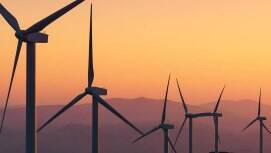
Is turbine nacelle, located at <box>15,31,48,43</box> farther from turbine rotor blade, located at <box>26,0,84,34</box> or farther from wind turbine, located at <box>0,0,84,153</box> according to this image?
turbine rotor blade, located at <box>26,0,84,34</box>

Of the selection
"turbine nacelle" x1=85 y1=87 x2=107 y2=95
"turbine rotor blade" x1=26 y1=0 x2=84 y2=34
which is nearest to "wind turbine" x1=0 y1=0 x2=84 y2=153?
"turbine rotor blade" x1=26 y1=0 x2=84 y2=34

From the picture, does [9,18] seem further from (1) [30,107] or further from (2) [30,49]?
(1) [30,107]

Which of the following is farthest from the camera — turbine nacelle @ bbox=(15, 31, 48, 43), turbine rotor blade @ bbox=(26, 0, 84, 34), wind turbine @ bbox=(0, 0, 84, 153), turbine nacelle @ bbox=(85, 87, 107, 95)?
turbine nacelle @ bbox=(85, 87, 107, 95)

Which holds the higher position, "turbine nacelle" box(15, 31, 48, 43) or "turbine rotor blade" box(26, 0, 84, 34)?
"turbine rotor blade" box(26, 0, 84, 34)

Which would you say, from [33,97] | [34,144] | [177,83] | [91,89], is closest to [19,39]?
[33,97]

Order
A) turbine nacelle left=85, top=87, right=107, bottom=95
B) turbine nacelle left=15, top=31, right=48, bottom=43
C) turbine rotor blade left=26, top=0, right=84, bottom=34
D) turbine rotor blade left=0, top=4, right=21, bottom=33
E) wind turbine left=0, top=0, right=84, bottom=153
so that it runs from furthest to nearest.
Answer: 1. turbine nacelle left=85, top=87, right=107, bottom=95
2. turbine rotor blade left=0, top=4, right=21, bottom=33
3. turbine rotor blade left=26, top=0, right=84, bottom=34
4. turbine nacelle left=15, top=31, right=48, bottom=43
5. wind turbine left=0, top=0, right=84, bottom=153

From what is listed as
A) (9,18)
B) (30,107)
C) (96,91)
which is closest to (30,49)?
(9,18)

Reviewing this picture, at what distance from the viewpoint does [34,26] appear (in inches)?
2697

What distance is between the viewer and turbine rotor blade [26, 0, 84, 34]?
2694 inches

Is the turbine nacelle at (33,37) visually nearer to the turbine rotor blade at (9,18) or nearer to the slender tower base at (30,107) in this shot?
the turbine rotor blade at (9,18)

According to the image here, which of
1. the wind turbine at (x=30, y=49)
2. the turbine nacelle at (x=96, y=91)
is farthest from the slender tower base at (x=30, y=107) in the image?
the turbine nacelle at (x=96, y=91)

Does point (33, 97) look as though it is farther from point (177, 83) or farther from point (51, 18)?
point (177, 83)

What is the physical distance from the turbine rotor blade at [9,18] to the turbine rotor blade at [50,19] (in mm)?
2050

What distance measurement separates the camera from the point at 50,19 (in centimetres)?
6994
